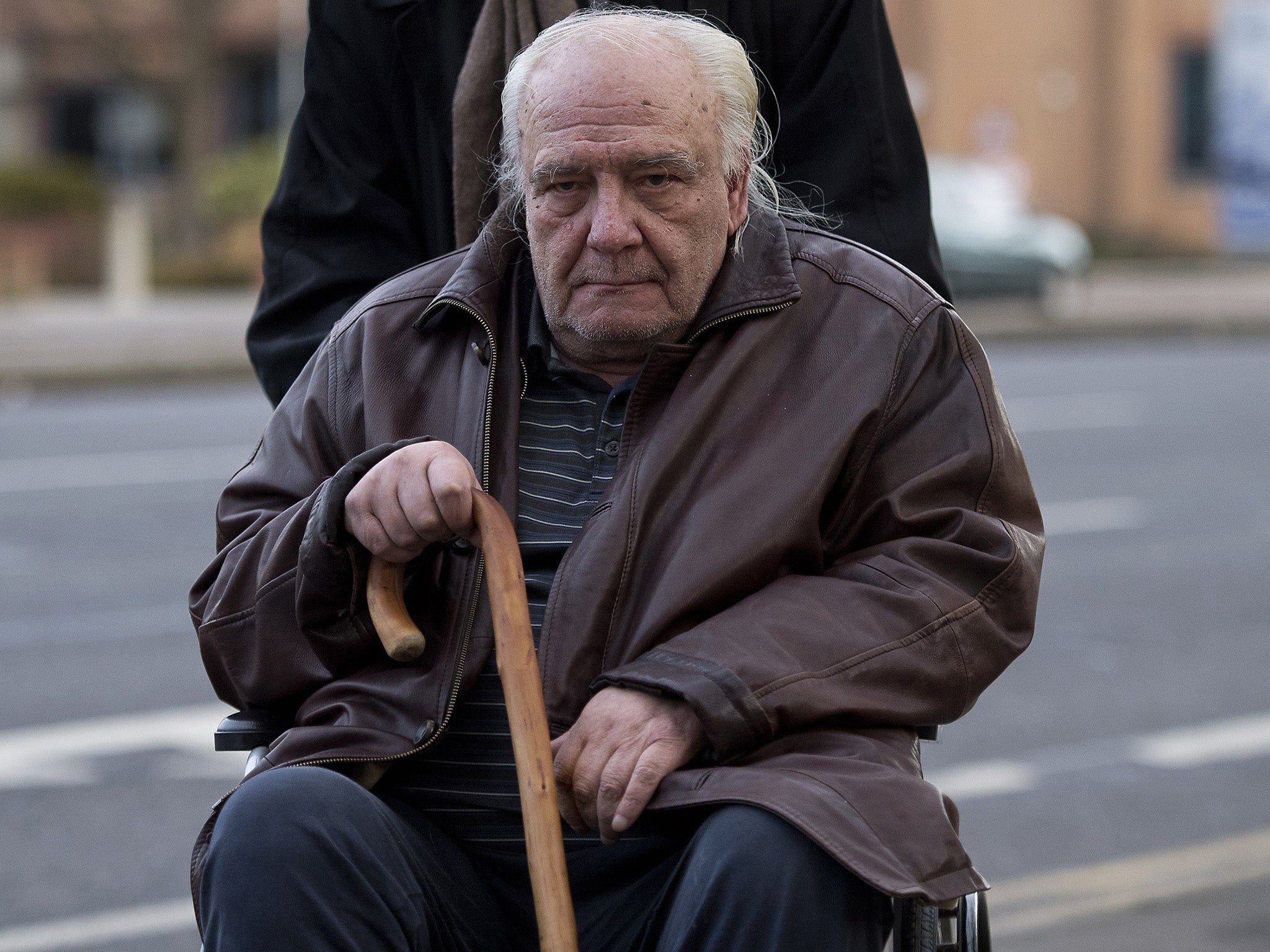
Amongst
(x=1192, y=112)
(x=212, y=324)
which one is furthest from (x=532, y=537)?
(x=1192, y=112)

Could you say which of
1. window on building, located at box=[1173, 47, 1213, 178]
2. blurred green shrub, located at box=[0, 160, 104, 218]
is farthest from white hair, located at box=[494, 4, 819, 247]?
window on building, located at box=[1173, 47, 1213, 178]

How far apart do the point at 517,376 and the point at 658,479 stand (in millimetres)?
301

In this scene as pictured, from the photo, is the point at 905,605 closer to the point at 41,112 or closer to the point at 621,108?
the point at 621,108

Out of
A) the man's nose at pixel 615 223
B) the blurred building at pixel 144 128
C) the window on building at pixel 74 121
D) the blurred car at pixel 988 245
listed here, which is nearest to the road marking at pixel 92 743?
the man's nose at pixel 615 223

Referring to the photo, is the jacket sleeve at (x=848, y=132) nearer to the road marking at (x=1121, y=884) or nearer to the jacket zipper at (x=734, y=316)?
the jacket zipper at (x=734, y=316)

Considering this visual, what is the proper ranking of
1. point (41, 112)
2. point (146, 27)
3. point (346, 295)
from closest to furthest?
point (346, 295) → point (146, 27) → point (41, 112)

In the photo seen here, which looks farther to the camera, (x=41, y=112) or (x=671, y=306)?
(x=41, y=112)

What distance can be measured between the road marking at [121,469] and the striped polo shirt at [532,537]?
22.6 feet

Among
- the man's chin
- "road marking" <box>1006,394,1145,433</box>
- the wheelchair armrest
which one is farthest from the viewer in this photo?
"road marking" <box>1006,394,1145,433</box>

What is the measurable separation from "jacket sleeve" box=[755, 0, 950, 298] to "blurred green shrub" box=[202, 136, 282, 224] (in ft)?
72.1

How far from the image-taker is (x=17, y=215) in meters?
22.3

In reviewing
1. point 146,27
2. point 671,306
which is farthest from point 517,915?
point 146,27

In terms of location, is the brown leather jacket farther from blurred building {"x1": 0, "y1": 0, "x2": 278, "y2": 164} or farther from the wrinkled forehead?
blurred building {"x1": 0, "y1": 0, "x2": 278, "y2": 164}

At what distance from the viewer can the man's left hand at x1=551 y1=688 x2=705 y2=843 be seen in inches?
86.0
